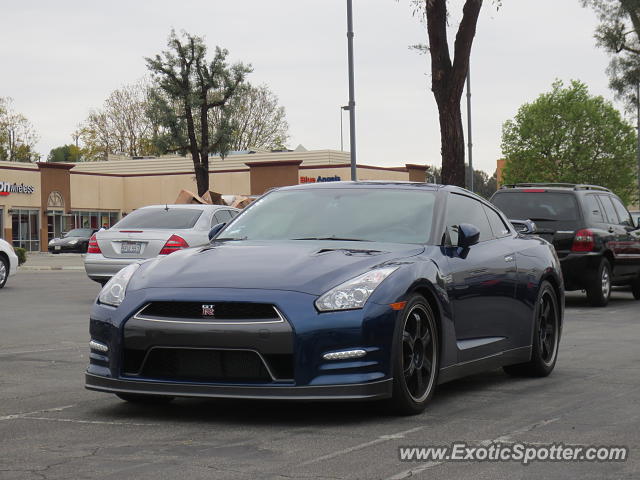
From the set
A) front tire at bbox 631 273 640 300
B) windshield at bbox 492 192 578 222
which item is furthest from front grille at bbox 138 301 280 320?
front tire at bbox 631 273 640 300

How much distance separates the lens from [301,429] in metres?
6.26

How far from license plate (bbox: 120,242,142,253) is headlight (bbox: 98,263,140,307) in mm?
11094

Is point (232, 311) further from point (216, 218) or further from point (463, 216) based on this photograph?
point (216, 218)

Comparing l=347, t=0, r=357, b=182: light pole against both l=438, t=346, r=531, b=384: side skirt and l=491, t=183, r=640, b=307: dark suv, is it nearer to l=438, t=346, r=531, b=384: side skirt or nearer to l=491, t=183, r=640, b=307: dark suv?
l=491, t=183, r=640, b=307: dark suv

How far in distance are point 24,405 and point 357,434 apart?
93.1 inches

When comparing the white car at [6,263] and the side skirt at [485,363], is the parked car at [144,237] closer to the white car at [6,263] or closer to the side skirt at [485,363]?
the white car at [6,263]

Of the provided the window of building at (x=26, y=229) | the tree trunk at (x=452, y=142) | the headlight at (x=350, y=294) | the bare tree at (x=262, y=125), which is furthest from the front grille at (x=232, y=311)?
the bare tree at (x=262, y=125)

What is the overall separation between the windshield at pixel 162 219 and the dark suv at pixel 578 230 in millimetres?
4910

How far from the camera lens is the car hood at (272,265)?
6.39 meters

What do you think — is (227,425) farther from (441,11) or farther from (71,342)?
(441,11)

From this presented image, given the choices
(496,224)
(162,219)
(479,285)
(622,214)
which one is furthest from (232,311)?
(622,214)

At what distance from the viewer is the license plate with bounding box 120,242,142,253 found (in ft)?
58.7

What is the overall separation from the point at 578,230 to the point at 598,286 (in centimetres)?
93

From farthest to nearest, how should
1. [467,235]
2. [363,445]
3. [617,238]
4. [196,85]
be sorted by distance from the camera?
[196,85] → [617,238] → [467,235] → [363,445]
